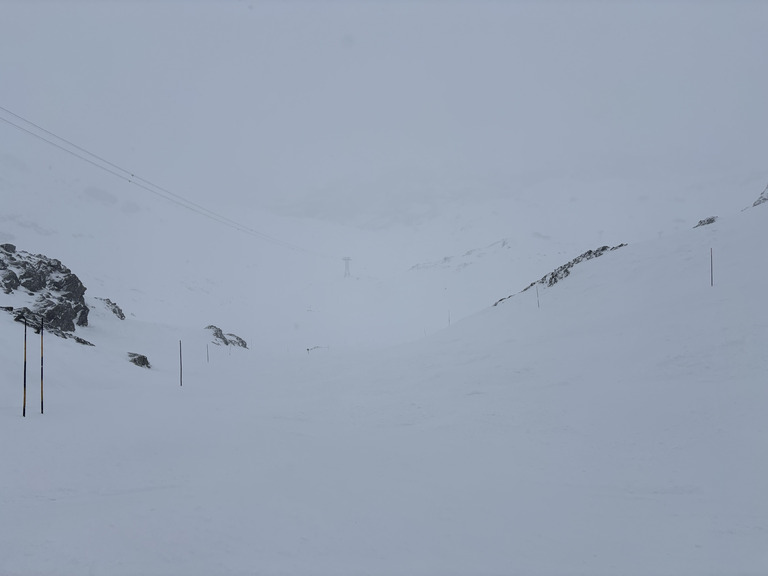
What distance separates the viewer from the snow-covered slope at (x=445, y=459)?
18.8ft

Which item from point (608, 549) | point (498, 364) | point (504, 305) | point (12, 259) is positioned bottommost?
point (608, 549)

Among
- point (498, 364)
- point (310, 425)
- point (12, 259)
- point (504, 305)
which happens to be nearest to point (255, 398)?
point (310, 425)

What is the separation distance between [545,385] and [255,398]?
35.0 ft

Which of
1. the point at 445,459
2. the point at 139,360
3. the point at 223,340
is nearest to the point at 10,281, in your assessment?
the point at 139,360

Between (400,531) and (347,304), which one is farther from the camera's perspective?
(347,304)

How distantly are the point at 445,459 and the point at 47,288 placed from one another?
27864 mm

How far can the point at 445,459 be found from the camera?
→ 9.23 meters

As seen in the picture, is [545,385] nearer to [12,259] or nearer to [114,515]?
[114,515]

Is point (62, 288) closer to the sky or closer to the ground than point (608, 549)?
closer to the sky

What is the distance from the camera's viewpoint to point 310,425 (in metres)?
12.3

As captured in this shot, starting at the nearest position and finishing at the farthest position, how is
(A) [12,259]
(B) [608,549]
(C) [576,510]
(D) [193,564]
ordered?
1. (D) [193,564]
2. (B) [608,549]
3. (C) [576,510]
4. (A) [12,259]

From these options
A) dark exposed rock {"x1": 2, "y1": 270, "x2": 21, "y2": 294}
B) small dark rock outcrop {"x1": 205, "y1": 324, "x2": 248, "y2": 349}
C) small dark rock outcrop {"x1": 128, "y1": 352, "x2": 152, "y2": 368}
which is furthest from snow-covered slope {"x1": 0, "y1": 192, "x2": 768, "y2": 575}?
small dark rock outcrop {"x1": 205, "y1": 324, "x2": 248, "y2": 349}

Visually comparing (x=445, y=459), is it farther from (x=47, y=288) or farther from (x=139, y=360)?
(x=47, y=288)

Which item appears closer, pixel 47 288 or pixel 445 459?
pixel 445 459
